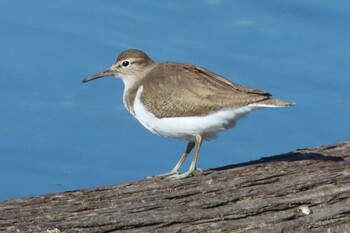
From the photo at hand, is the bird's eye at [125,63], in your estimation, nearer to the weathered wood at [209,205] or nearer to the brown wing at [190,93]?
the brown wing at [190,93]

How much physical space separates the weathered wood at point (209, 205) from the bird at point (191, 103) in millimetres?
427

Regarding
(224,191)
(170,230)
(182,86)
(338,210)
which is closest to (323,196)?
(338,210)

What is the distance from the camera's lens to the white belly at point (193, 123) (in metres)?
6.45

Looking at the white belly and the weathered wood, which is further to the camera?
the white belly

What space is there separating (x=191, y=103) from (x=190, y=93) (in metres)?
0.07

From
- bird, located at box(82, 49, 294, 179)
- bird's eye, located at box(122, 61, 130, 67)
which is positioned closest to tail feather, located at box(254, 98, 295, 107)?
bird, located at box(82, 49, 294, 179)

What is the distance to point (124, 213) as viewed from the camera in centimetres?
533

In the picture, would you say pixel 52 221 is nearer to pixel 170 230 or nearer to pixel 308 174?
pixel 170 230

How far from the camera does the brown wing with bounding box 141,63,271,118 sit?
21.1 feet

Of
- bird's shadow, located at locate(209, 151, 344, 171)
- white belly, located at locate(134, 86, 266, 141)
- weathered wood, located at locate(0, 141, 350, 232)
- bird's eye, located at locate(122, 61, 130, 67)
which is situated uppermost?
bird's eye, located at locate(122, 61, 130, 67)

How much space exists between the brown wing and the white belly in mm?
32

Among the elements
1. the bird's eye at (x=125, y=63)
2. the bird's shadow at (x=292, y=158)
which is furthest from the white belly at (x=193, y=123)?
the bird's eye at (x=125, y=63)

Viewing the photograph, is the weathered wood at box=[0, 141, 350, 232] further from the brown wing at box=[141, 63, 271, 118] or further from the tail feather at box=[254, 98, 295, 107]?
the brown wing at box=[141, 63, 271, 118]

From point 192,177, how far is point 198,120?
52 cm
